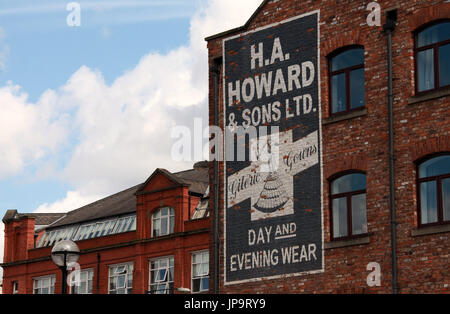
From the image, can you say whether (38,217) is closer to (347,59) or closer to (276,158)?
(276,158)

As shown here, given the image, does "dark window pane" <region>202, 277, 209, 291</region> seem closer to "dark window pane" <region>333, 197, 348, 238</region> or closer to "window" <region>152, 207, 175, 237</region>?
"window" <region>152, 207, 175, 237</region>

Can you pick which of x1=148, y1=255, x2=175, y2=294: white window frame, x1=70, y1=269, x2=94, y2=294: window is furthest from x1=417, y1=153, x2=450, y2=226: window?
x1=70, y1=269, x2=94, y2=294: window

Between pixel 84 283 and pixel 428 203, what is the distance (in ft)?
131

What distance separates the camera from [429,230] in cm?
2406

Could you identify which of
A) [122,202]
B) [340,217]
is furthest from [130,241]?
[340,217]

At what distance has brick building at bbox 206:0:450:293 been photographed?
968 inches

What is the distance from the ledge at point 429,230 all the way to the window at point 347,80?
4.10 metres

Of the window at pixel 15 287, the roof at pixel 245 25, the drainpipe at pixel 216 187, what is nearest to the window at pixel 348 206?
the drainpipe at pixel 216 187

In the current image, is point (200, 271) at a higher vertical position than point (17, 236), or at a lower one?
lower

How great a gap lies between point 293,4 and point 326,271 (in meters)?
8.23

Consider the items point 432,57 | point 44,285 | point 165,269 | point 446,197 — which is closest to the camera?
point 446,197

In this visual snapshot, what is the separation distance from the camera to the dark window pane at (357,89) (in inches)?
1040
